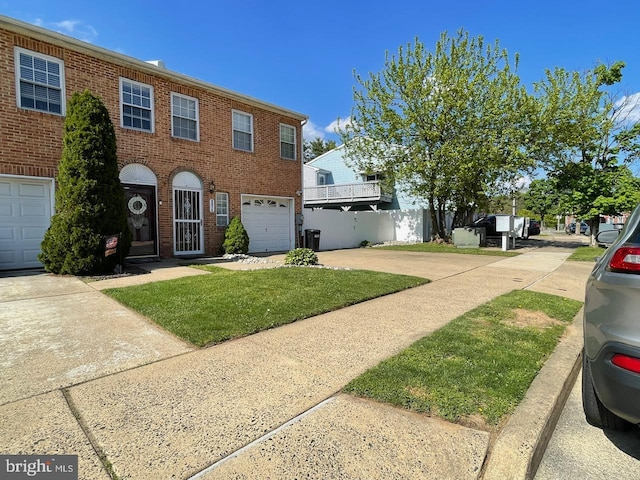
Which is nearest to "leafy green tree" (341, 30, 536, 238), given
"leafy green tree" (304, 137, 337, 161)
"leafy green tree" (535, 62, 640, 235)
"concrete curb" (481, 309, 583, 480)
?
"leafy green tree" (535, 62, 640, 235)

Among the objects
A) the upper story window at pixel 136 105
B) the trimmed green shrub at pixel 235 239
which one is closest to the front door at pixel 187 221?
the trimmed green shrub at pixel 235 239

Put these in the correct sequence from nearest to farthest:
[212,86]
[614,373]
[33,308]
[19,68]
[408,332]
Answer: [614,373] → [408,332] → [33,308] → [19,68] → [212,86]

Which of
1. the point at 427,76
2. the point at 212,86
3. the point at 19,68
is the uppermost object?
the point at 427,76

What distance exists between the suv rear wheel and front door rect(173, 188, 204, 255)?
10632 millimetres

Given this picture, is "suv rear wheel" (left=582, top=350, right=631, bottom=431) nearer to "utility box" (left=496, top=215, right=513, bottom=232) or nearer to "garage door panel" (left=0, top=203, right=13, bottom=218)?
"garage door panel" (left=0, top=203, right=13, bottom=218)

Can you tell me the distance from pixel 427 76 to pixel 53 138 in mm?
14685

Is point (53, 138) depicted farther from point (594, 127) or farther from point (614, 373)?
point (594, 127)

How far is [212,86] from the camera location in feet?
37.8

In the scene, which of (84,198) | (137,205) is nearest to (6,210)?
(84,198)

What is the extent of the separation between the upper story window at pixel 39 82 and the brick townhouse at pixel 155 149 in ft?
0.07

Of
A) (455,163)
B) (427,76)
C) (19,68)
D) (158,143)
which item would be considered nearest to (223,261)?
(158,143)

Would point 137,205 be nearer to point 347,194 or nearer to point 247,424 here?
point 247,424

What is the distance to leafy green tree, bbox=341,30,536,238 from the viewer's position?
50.9 ft

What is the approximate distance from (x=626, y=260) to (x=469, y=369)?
149cm
